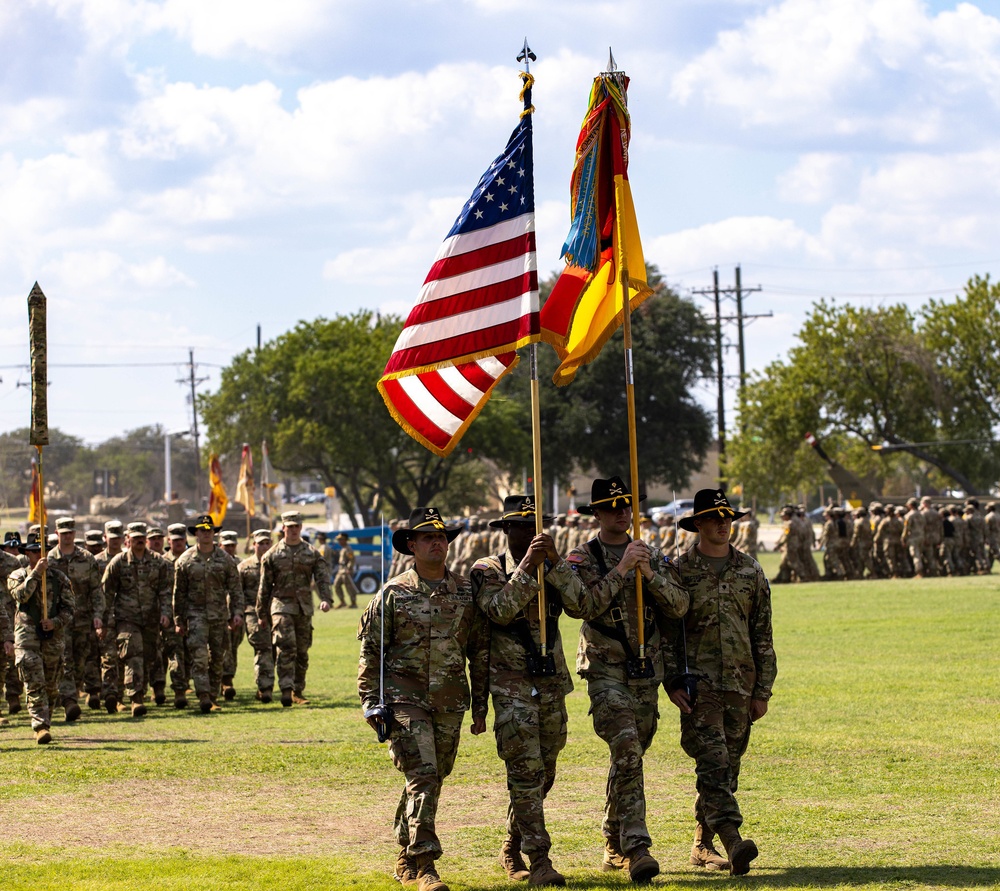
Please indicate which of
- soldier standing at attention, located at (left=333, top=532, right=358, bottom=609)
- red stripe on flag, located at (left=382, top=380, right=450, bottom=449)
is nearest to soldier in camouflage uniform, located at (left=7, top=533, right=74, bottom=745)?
red stripe on flag, located at (left=382, top=380, right=450, bottom=449)

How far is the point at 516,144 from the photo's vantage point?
9969mm

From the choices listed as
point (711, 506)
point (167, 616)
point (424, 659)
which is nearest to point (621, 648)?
point (711, 506)

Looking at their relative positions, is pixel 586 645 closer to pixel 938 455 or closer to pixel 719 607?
pixel 719 607

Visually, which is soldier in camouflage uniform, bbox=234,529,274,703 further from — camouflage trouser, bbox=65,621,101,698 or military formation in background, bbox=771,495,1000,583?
military formation in background, bbox=771,495,1000,583

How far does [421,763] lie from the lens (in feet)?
27.4

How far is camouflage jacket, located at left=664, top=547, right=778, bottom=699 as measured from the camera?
9.01 meters

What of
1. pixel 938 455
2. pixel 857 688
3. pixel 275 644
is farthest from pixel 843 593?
pixel 938 455

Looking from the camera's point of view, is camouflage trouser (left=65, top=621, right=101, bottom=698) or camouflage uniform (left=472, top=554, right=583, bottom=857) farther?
camouflage trouser (left=65, top=621, right=101, bottom=698)

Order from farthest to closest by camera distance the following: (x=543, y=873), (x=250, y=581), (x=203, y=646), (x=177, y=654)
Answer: (x=250, y=581)
(x=177, y=654)
(x=203, y=646)
(x=543, y=873)

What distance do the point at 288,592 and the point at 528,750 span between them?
929 cm

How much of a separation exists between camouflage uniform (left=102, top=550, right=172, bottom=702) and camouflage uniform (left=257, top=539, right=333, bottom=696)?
3.94 feet

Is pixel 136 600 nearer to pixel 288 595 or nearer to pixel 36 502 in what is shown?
pixel 288 595

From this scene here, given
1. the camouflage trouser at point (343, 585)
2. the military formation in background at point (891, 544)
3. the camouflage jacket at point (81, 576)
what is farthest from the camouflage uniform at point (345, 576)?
the camouflage jacket at point (81, 576)

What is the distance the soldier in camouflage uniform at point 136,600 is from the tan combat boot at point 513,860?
9.36 metres
